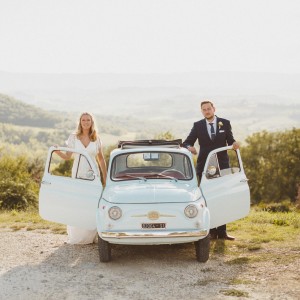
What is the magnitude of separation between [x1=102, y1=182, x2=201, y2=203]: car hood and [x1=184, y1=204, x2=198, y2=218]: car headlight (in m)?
0.14

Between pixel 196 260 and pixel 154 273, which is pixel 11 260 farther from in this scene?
pixel 196 260

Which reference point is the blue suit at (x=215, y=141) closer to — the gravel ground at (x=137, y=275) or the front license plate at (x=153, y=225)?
the gravel ground at (x=137, y=275)

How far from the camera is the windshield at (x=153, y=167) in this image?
840 cm

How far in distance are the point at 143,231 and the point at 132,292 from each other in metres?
1.08

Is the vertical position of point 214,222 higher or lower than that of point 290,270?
higher

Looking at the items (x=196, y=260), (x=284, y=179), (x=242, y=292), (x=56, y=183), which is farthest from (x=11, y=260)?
(x=284, y=179)

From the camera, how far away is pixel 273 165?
47.2 metres

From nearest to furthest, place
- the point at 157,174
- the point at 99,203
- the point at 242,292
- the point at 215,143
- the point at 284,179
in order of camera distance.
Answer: the point at 242,292 → the point at 99,203 → the point at 157,174 → the point at 215,143 → the point at 284,179

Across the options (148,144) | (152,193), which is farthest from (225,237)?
(152,193)

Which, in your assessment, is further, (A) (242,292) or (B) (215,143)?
(B) (215,143)

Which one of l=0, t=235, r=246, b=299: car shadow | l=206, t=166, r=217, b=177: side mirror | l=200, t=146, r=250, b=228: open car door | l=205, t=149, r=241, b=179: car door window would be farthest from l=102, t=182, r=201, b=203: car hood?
l=0, t=235, r=246, b=299: car shadow

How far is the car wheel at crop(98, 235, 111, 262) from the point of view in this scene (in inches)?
299

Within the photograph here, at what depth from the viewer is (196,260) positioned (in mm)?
7773

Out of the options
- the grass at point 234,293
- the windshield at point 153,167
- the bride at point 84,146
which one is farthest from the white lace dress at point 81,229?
the grass at point 234,293
